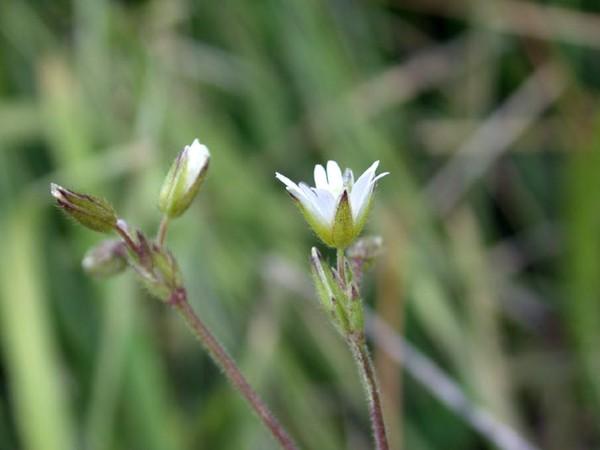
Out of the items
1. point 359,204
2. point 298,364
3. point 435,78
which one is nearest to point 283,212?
point 298,364

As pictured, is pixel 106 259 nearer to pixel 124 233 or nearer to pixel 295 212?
pixel 124 233

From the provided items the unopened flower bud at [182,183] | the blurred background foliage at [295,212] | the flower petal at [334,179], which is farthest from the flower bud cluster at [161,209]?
the blurred background foliage at [295,212]

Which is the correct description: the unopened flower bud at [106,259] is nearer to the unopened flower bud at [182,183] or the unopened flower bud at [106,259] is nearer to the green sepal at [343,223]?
the unopened flower bud at [182,183]

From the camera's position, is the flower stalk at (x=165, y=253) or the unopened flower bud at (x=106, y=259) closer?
→ the flower stalk at (x=165, y=253)

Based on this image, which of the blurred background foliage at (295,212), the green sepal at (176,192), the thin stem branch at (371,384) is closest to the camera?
the thin stem branch at (371,384)

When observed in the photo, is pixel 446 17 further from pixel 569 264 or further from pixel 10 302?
pixel 10 302

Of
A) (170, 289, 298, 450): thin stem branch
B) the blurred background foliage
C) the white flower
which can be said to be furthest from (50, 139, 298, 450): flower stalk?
the blurred background foliage

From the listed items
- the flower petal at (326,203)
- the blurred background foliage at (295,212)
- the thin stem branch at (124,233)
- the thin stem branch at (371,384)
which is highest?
the blurred background foliage at (295,212)
